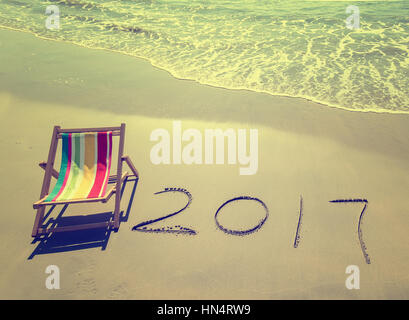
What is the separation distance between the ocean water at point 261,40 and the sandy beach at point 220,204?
1083 mm

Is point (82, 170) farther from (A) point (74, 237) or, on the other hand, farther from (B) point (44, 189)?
(A) point (74, 237)

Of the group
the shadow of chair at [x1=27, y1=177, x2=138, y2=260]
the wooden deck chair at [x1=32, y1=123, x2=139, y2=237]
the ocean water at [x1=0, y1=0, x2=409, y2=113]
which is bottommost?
the shadow of chair at [x1=27, y1=177, x2=138, y2=260]

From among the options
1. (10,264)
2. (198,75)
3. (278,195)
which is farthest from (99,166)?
(198,75)

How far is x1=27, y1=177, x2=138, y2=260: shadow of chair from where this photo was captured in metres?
3.63

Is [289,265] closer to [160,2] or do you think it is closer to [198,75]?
[198,75]

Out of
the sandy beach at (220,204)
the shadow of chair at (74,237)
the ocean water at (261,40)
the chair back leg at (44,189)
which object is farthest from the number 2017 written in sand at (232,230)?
the ocean water at (261,40)

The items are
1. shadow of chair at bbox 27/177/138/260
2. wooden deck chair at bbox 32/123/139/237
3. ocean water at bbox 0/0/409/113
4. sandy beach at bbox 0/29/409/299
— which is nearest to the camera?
sandy beach at bbox 0/29/409/299

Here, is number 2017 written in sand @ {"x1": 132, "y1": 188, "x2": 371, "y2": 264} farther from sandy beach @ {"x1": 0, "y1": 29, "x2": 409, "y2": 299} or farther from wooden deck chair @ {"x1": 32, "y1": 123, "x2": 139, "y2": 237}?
wooden deck chair @ {"x1": 32, "y1": 123, "x2": 139, "y2": 237}

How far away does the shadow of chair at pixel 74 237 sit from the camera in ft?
11.9

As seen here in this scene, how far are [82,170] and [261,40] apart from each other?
9.12m

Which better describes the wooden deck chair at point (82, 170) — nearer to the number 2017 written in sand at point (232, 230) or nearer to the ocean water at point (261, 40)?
the number 2017 written in sand at point (232, 230)

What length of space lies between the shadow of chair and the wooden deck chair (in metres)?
0.10

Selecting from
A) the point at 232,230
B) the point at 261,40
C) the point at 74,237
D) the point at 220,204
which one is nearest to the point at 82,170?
the point at 74,237

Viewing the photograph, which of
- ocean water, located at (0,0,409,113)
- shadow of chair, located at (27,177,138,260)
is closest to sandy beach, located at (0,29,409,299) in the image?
shadow of chair, located at (27,177,138,260)
